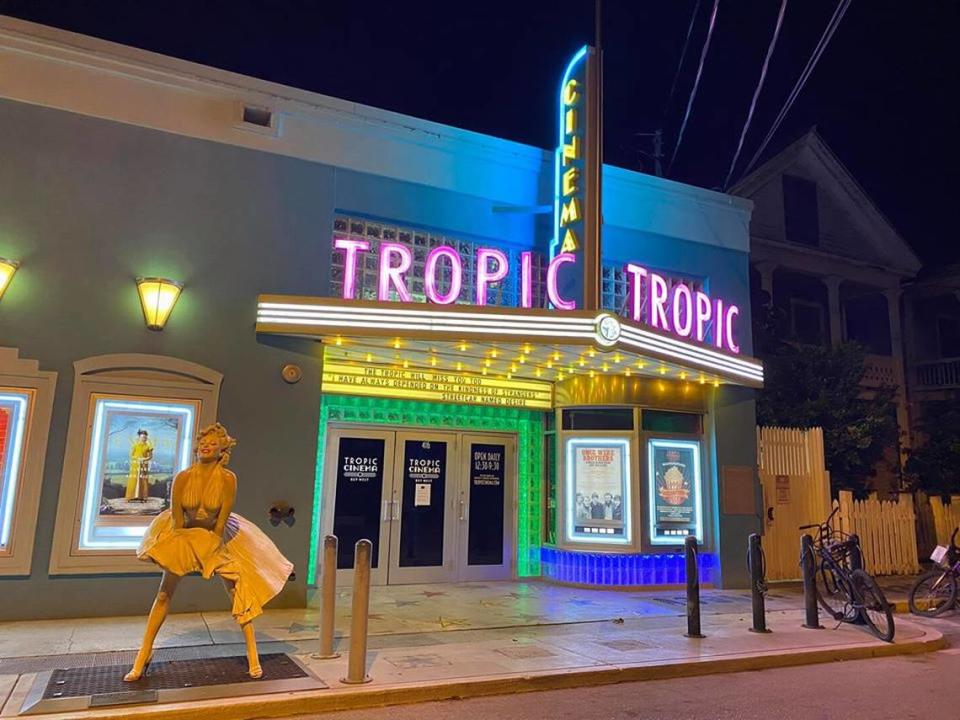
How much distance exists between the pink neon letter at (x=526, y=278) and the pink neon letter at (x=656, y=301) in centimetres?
198

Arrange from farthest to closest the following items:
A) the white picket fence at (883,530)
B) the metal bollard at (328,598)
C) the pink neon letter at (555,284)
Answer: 1. the white picket fence at (883,530)
2. the pink neon letter at (555,284)
3. the metal bollard at (328,598)

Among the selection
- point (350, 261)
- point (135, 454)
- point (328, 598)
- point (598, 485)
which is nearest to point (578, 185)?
point (350, 261)

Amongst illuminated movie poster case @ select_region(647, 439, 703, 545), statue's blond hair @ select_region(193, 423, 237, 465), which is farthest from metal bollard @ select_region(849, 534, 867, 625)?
statue's blond hair @ select_region(193, 423, 237, 465)

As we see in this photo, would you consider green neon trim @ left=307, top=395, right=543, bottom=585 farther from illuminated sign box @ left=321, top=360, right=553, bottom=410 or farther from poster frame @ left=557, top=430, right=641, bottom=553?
poster frame @ left=557, top=430, right=641, bottom=553

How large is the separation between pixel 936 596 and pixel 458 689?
863 centimetres

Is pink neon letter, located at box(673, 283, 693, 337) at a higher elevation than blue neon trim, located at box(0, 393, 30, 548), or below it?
higher

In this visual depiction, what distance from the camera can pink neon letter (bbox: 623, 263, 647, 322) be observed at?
1159 centimetres

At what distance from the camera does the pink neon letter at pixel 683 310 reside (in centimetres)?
1181

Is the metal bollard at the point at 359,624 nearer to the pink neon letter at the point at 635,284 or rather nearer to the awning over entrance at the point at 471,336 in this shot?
the awning over entrance at the point at 471,336

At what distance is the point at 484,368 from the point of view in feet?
38.7

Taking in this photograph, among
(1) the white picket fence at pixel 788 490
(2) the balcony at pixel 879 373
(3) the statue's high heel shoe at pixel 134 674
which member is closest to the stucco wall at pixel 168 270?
(3) the statue's high heel shoe at pixel 134 674

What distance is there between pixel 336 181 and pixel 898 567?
1262 cm

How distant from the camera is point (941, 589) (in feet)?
36.1

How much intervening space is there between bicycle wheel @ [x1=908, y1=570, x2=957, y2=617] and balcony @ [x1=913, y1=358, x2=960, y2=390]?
1205 centimetres
